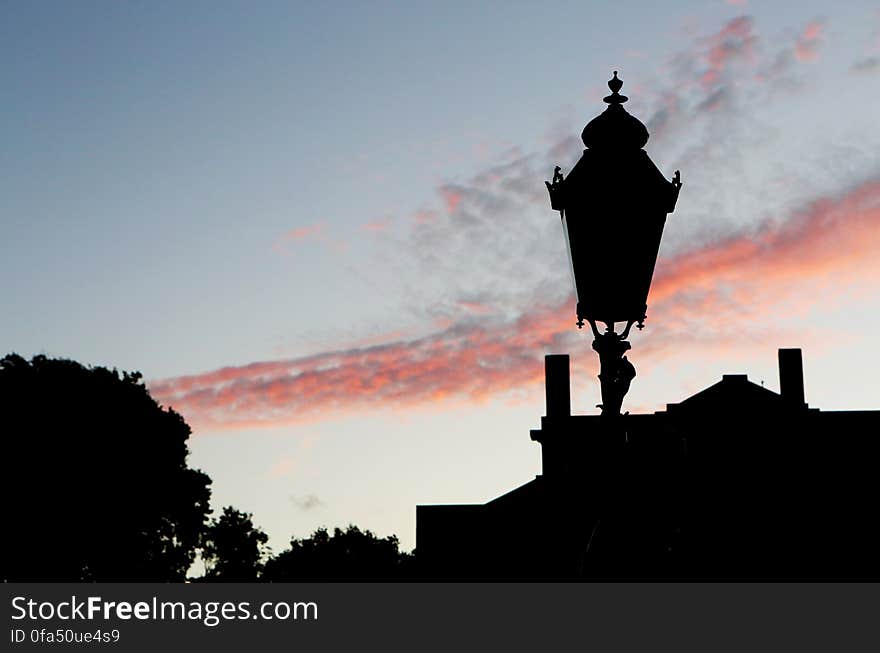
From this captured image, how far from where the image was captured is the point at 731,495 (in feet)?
151

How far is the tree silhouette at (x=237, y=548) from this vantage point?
16500 centimetres

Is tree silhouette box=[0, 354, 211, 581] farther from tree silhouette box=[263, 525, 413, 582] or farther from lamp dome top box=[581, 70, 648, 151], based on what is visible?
tree silhouette box=[263, 525, 413, 582]

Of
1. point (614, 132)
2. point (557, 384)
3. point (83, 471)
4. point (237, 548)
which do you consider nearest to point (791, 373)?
point (557, 384)

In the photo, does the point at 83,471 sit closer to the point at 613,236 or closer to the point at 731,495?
the point at 731,495

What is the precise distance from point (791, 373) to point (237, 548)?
125376 mm

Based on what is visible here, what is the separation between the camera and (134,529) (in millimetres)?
65125

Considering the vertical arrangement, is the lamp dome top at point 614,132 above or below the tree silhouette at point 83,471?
below

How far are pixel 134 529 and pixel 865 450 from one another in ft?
129

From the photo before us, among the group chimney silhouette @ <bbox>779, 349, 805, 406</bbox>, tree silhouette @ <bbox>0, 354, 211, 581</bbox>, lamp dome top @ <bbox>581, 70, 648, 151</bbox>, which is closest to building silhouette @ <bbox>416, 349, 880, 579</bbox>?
chimney silhouette @ <bbox>779, 349, 805, 406</bbox>

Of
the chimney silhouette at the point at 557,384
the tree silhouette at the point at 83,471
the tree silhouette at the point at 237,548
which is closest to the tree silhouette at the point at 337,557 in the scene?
the tree silhouette at the point at 237,548

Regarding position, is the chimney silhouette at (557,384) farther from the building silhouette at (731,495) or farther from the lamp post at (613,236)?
the lamp post at (613,236)

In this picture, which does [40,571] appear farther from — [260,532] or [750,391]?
[260,532]

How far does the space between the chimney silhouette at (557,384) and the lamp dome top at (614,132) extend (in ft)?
173
